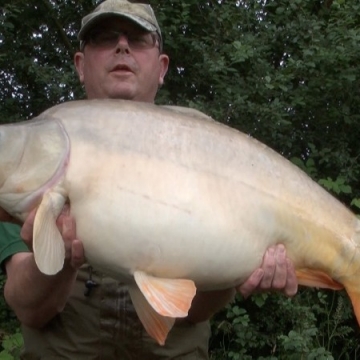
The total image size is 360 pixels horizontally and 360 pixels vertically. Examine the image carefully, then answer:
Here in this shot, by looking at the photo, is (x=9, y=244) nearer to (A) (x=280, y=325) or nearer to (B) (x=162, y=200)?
(B) (x=162, y=200)

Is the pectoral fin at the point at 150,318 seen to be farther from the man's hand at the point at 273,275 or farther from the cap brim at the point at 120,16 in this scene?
the cap brim at the point at 120,16

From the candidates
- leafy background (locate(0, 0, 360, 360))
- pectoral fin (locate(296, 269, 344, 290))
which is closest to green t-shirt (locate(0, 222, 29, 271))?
pectoral fin (locate(296, 269, 344, 290))

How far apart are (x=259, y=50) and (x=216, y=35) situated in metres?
0.34

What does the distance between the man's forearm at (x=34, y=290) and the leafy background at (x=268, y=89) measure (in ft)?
7.09

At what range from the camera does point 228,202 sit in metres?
1.74

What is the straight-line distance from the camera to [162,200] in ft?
5.50

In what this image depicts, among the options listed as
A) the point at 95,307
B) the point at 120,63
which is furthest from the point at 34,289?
the point at 120,63

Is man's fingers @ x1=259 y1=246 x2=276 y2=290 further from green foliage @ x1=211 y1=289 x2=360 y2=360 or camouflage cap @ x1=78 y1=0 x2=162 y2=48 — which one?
green foliage @ x1=211 y1=289 x2=360 y2=360

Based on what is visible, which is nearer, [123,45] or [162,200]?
[162,200]

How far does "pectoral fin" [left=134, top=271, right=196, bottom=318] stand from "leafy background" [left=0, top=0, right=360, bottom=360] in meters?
2.58

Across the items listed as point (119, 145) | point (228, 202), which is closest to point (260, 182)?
point (228, 202)

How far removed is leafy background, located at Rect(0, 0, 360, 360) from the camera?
14.6 ft

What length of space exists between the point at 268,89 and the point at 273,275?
2.92 metres

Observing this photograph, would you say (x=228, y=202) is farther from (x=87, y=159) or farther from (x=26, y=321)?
(x=26, y=321)
